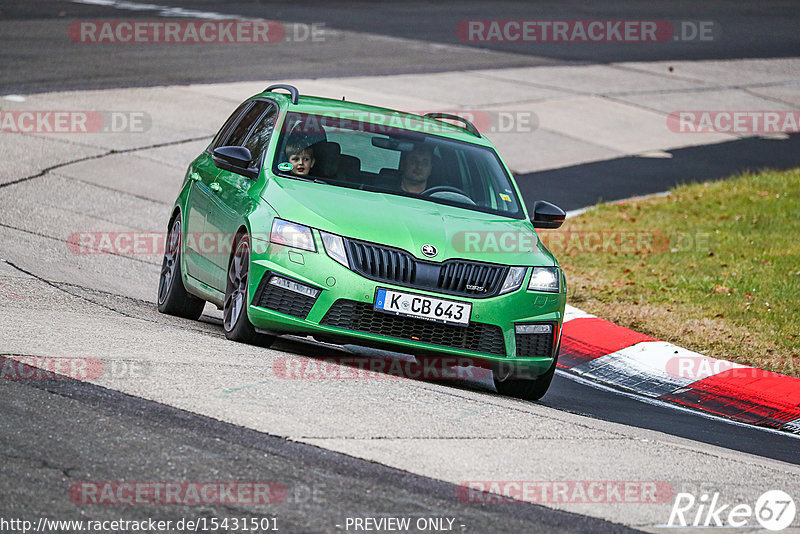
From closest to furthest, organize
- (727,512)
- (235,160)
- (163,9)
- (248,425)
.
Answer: (727,512) → (248,425) → (235,160) → (163,9)

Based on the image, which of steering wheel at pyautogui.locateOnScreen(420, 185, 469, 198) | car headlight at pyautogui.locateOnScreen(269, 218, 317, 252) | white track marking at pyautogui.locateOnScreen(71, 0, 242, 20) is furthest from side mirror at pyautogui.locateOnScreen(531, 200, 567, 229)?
white track marking at pyautogui.locateOnScreen(71, 0, 242, 20)

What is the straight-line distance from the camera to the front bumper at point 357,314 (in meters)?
7.46

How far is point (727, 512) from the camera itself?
5613 millimetres

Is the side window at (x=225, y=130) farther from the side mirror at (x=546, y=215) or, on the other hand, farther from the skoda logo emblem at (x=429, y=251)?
the skoda logo emblem at (x=429, y=251)

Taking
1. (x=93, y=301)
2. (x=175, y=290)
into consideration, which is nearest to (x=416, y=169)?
(x=175, y=290)

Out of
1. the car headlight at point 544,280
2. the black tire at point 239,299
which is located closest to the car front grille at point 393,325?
the car headlight at point 544,280

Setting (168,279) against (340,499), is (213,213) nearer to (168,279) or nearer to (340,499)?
(168,279)

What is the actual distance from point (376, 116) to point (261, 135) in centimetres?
87

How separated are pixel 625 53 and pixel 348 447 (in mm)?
24877

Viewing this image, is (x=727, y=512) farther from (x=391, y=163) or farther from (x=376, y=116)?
(x=376, y=116)

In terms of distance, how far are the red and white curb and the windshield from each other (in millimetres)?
1716

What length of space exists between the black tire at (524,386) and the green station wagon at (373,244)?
11 millimetres

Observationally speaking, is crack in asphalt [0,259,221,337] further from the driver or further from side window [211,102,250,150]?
the driver

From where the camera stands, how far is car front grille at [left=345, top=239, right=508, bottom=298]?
24.6ft
